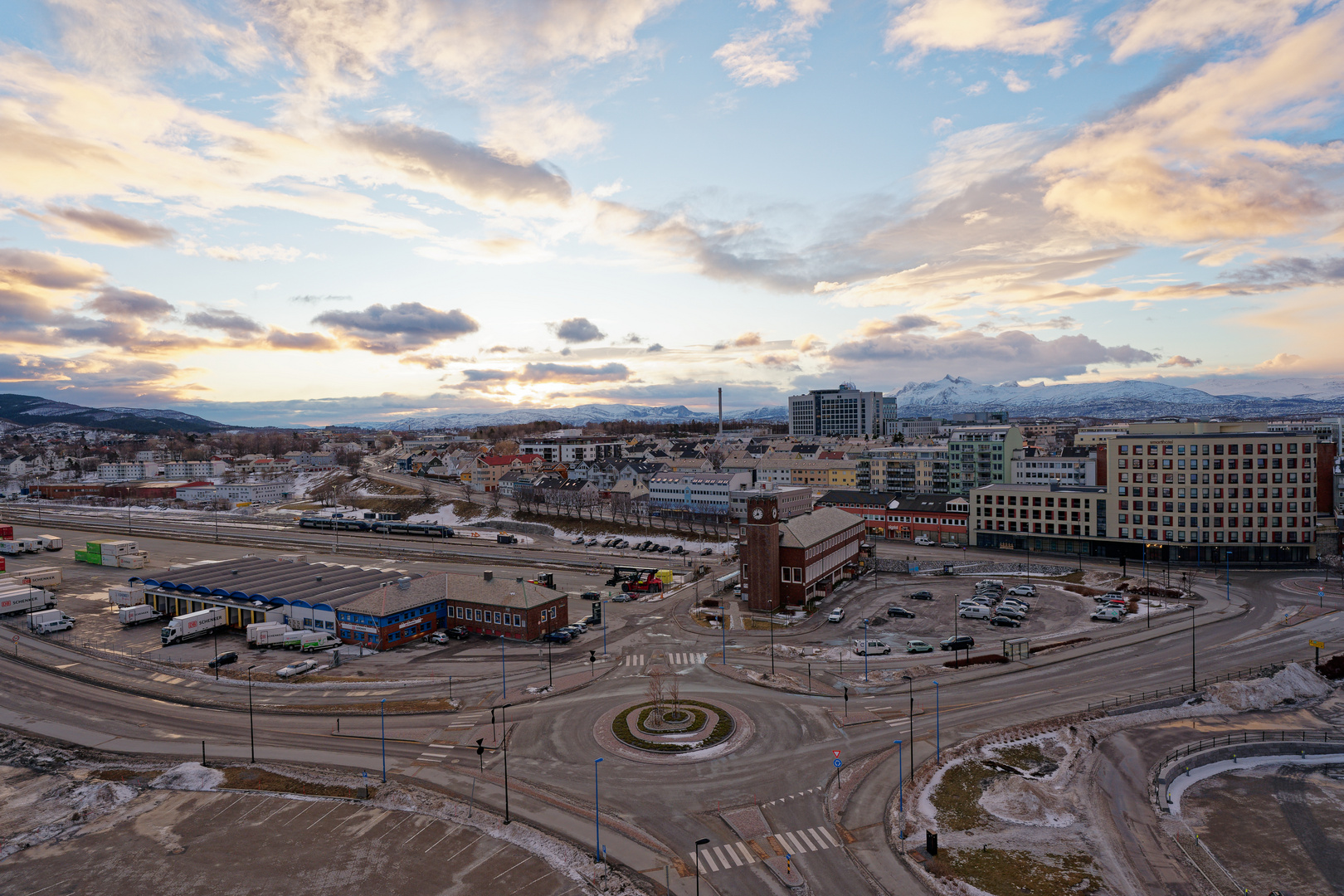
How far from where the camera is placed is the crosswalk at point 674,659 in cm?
5362

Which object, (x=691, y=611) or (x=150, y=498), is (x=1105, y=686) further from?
(x=150, y=498)

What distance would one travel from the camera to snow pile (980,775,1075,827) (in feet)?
105

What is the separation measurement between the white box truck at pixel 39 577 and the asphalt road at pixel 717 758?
3043 centimetres

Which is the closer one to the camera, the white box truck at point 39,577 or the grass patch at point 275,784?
the grass patch at point 275,784

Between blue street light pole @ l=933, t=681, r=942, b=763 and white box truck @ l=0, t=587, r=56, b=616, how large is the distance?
90303 mm

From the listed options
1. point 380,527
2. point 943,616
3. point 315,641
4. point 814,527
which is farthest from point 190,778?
point 380,527

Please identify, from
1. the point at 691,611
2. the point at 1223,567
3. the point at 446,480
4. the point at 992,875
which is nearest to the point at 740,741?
the point at 992,875

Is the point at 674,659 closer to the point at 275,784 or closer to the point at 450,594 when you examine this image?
the point at 450,594

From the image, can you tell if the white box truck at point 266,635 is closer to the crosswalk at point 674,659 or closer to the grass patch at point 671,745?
the crosswalk at point 674,659

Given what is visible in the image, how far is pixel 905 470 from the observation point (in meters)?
138

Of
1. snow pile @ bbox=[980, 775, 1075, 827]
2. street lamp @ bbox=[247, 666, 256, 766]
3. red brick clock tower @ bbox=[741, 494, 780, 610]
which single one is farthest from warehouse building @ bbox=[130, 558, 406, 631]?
snow pile @ bbox=[980, 775, 1075, 827]

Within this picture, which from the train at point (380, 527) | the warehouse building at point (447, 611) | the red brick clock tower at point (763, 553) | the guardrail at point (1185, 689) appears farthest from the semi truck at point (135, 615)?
the guardrail at point (1185, 689)

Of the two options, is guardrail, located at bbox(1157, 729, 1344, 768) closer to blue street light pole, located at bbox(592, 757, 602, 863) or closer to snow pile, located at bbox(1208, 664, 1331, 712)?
snow pile, located at bbox(1208, 664, 1331, 712)

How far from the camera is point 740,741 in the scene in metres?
39.4
